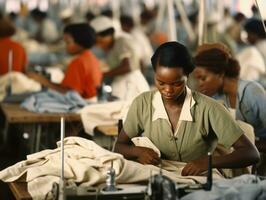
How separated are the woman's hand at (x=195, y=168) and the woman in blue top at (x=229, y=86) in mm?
1227

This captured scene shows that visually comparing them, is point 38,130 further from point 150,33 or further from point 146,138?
point 150,33

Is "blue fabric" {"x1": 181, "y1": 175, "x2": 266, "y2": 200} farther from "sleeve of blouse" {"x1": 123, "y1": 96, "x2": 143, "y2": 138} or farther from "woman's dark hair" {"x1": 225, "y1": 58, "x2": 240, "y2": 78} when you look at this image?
"woman's dark hair" {"x1": 225, "y1": 58, "x2": 240, "y2": 78}

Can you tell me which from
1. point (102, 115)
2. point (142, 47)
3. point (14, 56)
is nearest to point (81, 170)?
point (102, 115)

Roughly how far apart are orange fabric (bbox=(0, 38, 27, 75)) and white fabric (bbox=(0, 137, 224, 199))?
4.54 metres

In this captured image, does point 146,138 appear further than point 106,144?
No

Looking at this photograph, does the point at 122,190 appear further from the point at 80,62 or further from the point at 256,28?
the point at 256,28

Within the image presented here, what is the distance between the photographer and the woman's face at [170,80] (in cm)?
379

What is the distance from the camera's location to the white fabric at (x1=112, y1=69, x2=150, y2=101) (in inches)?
277

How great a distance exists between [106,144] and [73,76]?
3.55 feet

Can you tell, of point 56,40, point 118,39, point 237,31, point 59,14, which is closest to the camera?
point 118,39

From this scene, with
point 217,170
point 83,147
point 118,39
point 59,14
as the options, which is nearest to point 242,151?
point 217,170

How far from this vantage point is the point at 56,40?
1423 centimetres

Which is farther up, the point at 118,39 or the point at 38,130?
the point at 118,39

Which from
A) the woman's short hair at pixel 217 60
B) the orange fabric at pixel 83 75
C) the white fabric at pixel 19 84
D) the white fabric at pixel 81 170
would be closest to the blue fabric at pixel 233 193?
the white fabric at pixel 81 170
